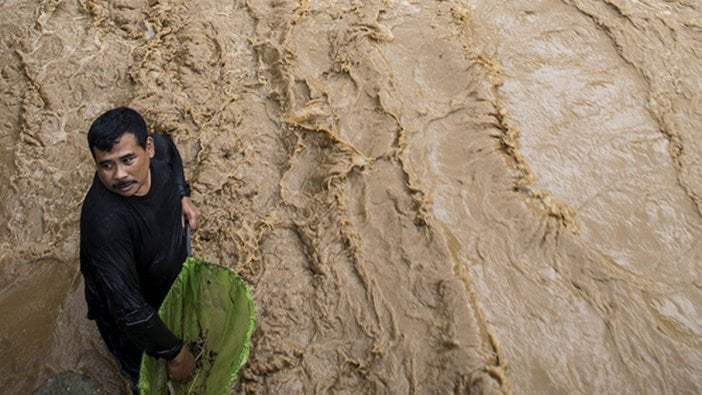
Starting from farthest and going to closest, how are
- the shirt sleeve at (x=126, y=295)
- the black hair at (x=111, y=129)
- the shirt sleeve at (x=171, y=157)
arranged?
the shirt sleeve at (x=171, y=157), the black hair at (x=111, y=129), the shirt sleeve at (x=126, y=295)

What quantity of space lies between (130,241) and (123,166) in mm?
355

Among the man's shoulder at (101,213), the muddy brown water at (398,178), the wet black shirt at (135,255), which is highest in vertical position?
the man's shoulder at (101,213)

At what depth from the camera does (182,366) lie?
2.76 m

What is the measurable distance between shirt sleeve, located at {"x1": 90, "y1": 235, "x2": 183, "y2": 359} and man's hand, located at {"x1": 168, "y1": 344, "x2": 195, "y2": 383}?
0.47ft

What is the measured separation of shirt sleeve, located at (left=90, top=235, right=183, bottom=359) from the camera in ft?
8.14

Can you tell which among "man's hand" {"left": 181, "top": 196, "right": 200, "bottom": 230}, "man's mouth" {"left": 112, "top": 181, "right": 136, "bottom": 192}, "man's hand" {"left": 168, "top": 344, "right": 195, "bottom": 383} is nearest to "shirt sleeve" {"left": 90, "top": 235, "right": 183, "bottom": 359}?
"man's hand" {"left": 168, "top": 344, "right": 195, "bottom": 383}

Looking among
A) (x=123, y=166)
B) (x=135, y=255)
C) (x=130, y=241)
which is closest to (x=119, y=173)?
(x=123, y=166)

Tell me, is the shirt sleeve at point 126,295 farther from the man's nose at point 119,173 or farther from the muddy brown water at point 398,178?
the muddy brown water at point 398,178

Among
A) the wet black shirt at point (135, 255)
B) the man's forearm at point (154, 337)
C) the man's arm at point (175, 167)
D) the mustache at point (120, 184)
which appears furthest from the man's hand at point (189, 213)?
the man's forearm at point (154, 337)

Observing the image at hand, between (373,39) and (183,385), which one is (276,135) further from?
(183,385)

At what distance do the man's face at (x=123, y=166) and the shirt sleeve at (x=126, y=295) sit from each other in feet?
0.89

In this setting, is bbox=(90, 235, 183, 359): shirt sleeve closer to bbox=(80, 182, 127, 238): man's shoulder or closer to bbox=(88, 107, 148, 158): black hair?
bbox=(80, 182, 127, 238): man's shoulder

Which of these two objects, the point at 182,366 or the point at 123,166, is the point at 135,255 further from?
the point at 182,366

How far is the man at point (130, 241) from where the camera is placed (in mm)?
2504
